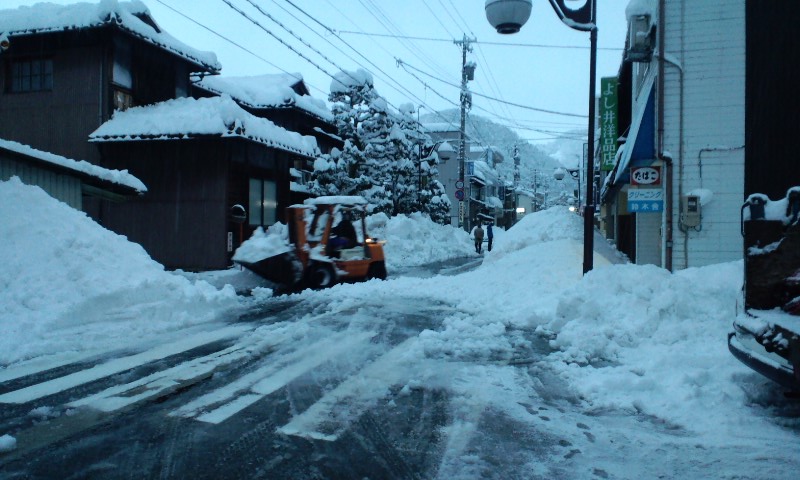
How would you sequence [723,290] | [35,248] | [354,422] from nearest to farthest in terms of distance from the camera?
[354,422] → [723,290] → [35,248]

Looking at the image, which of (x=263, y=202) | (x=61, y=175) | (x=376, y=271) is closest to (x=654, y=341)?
(x=376, y=271)

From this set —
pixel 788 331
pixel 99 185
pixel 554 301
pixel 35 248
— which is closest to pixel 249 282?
pixel 99 185

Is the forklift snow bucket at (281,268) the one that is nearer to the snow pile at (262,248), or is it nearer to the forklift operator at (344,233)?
the snow pile at (262,248)

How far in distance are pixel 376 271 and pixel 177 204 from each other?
8115 mm

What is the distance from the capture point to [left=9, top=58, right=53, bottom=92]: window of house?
1884 cm

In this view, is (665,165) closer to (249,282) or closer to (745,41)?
(745,41)

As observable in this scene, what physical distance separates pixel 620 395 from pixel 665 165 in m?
8.44

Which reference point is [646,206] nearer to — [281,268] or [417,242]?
[281,268]

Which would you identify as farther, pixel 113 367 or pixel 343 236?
pixel 343 236

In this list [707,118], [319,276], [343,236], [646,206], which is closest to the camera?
[646,206]

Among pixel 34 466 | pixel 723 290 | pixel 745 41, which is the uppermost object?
pixel 745 41

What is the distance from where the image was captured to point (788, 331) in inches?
153

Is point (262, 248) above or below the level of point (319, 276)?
above

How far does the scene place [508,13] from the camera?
9.01 m
